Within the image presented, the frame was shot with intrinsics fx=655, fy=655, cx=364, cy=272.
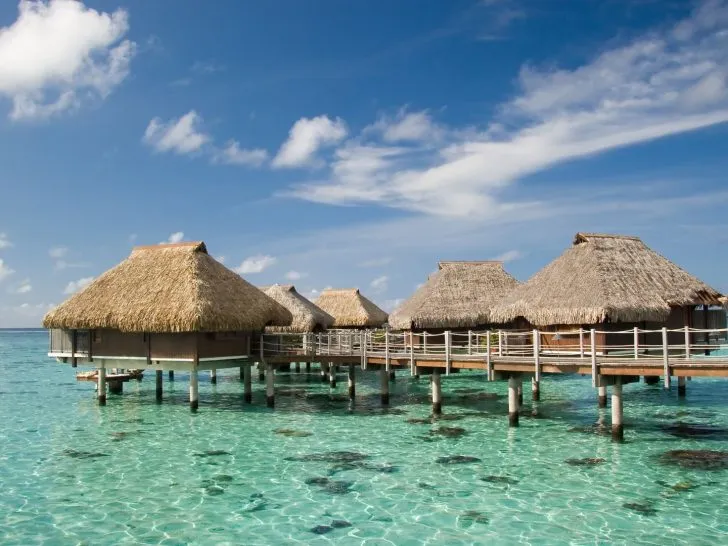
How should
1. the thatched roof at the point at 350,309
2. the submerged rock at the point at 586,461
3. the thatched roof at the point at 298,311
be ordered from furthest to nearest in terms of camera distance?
the thatched roof at the point at 350,309 → the thatched roof at the point at 298,311 → the submerged rock at the point at 586,461

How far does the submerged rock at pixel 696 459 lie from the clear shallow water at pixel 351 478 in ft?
1.62

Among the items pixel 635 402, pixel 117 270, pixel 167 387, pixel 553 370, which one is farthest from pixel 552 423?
pixel 167 387

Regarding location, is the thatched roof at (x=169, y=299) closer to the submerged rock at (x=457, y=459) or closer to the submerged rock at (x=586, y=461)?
the submerged rock at (x=457, y=459)

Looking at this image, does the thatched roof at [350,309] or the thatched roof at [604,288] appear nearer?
the thatched roof at [604,288]

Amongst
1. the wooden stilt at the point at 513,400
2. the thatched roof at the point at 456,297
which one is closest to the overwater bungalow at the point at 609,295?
the wooden stilt at the point at 513,400

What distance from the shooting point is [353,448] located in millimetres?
18906

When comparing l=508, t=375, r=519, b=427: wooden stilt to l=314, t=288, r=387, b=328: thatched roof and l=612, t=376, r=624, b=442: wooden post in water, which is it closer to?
l=612, t=376, r=624, b=442: wooden post in water

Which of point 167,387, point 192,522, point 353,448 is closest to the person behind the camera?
point 192,522

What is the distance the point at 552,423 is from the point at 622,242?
853cm

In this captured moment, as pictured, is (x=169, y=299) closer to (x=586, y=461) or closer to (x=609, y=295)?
(x=586, y=461)

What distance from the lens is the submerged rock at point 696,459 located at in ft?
53.5

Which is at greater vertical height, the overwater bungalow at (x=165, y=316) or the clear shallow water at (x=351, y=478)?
the overwater bungalow at (x=165, y=316)

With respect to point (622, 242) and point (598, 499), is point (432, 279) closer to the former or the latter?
point (622, 242)

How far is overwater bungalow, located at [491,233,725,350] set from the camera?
22.8 meters
